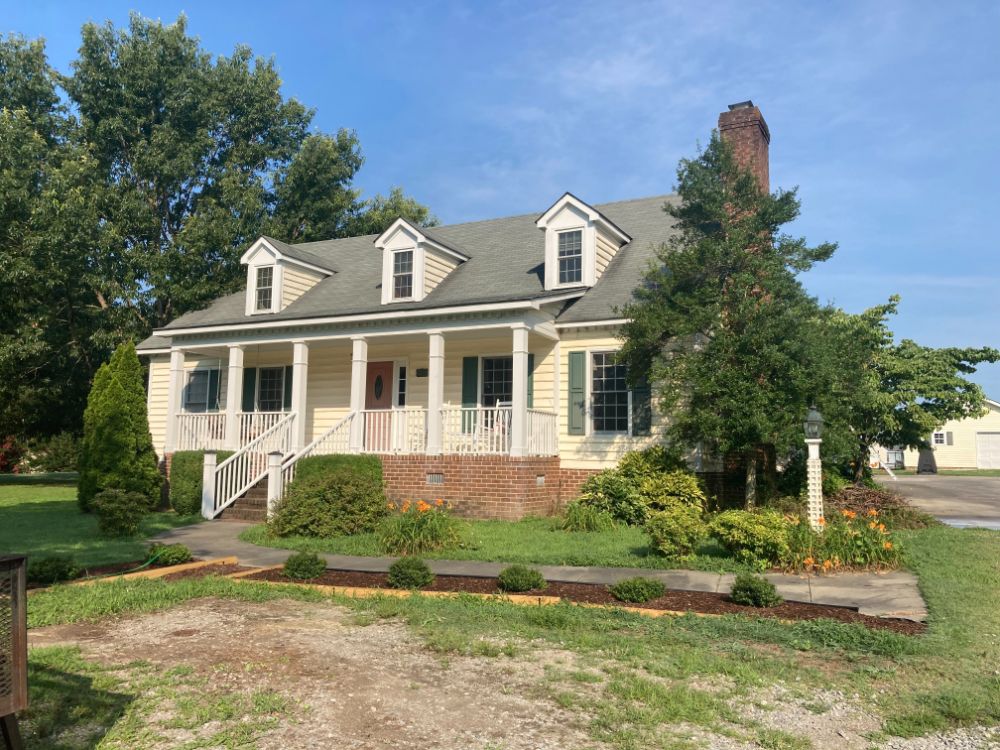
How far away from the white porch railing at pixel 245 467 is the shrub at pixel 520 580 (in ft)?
31.8

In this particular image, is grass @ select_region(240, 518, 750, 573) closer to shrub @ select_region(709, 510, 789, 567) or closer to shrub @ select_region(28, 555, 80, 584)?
shrub @ select_region(709, 510, 789, 567)

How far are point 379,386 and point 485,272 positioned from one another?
169 inches

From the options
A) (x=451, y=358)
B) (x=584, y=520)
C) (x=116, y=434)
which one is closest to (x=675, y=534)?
(x=584, y=520)

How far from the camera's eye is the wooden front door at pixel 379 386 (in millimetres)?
20109

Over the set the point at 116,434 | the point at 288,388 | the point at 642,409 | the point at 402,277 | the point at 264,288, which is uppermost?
the point at 264,288

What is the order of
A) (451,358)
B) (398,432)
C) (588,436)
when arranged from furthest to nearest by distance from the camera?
(451,358)
(588,436)
(398,432)

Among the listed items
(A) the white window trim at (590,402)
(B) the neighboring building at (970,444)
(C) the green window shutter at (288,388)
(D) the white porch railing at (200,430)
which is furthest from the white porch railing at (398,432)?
(B) the neighboring building at (970,444)

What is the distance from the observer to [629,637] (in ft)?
20.0

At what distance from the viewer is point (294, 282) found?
21.4 m

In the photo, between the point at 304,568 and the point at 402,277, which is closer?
the point at 304,568

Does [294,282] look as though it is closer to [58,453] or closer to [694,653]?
[694,653]

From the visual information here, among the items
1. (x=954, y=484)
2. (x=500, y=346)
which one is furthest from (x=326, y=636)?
(x=954, y=484)

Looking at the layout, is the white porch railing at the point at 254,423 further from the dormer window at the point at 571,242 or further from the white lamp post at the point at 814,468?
the white lamp post at the point at 814,468

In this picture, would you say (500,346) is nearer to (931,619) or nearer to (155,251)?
(931,619)
